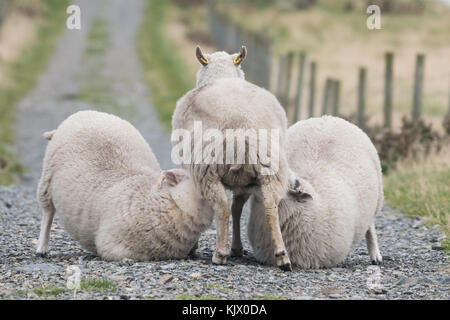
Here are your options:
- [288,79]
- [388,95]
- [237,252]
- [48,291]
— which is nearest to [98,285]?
[48,291]

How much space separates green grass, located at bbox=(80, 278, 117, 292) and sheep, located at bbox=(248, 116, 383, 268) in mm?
1696

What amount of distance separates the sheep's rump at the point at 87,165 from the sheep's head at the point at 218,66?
0.96 m

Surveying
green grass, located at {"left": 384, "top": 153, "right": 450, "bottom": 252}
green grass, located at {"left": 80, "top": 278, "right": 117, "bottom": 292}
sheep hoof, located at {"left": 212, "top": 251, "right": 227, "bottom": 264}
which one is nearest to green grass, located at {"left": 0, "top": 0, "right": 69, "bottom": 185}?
Result: green grass, located at {"left": 384, "top": 153, "right": 450, "bottom": 252}

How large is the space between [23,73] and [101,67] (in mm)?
3162

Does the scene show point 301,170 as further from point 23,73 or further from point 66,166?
point 23,73

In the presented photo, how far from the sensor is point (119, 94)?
22906 millimetres

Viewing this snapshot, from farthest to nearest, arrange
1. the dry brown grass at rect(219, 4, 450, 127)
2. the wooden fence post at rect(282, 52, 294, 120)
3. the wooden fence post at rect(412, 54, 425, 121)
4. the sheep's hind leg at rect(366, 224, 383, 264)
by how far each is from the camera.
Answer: the dry brown grass at rect(219, 4, 450, 127)
the wooden fence post at rect(282, 52, 294, 120)
the wooden fence post at rect(412, 54, 425, 121)
the sheep's hind leg at rect(366, 224, 383, 264)

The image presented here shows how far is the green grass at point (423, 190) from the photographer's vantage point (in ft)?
30.1

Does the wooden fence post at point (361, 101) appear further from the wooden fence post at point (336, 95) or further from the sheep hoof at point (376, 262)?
the sheep hoof at point (376, 262)

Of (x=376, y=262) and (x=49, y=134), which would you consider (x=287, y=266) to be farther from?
(x=49, y=134)

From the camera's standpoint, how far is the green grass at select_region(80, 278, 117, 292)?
5.92 meters

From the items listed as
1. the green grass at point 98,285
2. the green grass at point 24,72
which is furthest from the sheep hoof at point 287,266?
the green grass at point 24,72

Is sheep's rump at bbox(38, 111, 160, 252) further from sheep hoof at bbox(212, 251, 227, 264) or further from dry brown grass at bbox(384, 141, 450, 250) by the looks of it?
dry brown grass at bbox(384, 141, 450, 250)
